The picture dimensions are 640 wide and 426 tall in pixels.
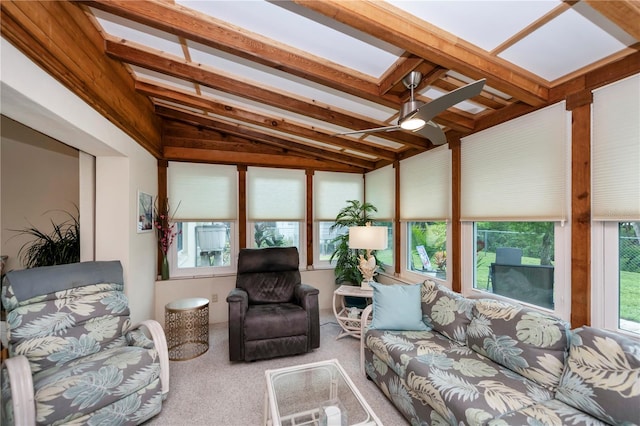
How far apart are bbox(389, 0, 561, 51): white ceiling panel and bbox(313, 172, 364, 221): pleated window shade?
3.21 m

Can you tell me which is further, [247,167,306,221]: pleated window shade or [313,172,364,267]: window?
[313,172,364,267]: window

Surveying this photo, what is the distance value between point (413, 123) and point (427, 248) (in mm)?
2203

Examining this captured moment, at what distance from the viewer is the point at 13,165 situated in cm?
329

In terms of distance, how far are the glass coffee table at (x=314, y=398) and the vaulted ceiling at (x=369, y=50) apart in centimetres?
213

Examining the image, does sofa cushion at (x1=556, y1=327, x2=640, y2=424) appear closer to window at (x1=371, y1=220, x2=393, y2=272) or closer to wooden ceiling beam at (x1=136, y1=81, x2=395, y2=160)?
window at (x1=371, y1=220, x2=393, y2=272)

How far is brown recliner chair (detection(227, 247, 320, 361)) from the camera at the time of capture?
280 cm

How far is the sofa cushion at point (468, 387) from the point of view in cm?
145

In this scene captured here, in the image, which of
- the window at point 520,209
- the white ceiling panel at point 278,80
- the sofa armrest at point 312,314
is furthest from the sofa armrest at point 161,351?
the window at point 520,209

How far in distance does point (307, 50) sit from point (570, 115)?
1.99 metres

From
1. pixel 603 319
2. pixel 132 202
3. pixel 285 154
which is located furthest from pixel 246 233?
pixel 603 319

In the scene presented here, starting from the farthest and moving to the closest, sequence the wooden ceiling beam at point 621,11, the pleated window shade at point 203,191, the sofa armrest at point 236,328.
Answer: the pleated window shade at point 203,191
the sofa armrest at point 236,328
the wooden ceiling beam at point 621,11

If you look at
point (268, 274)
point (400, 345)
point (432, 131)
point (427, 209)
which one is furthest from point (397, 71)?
point (268, 274)

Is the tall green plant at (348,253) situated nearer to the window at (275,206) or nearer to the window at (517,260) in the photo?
the window at (275,206)

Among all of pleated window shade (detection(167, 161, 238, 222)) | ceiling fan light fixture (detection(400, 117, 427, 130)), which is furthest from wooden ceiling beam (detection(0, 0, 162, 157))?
ceiling fan light fixture (detection(400, 117, 427, 130))
